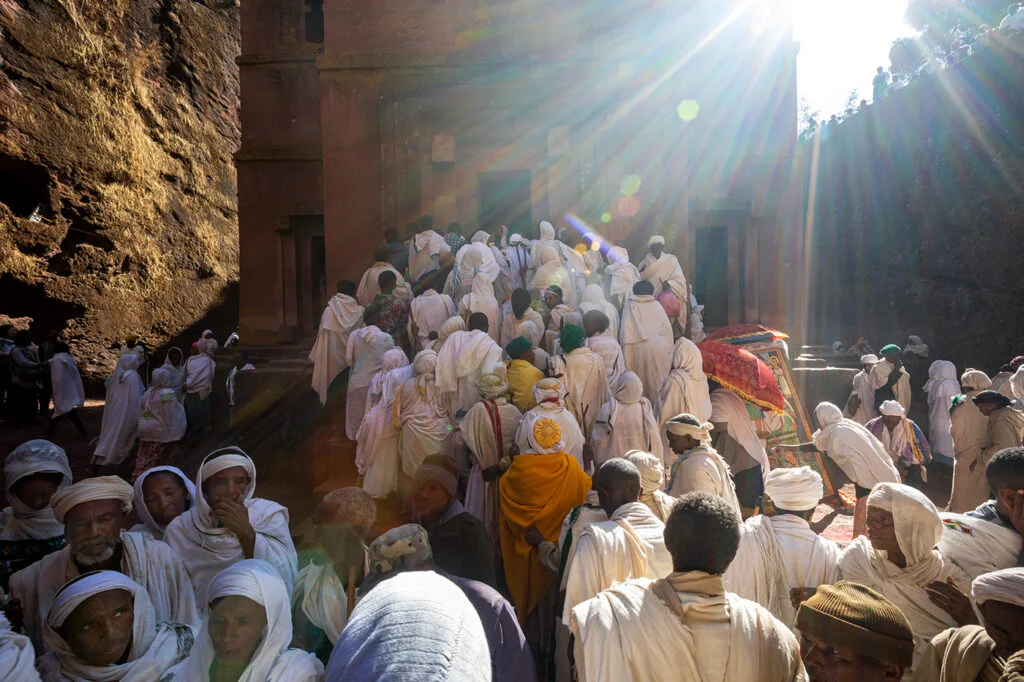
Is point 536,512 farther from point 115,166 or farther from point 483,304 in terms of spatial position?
point 115,166

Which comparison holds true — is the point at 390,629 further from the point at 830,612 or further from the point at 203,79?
the point at 203,79

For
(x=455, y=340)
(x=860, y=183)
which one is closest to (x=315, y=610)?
(x=455, y=340)

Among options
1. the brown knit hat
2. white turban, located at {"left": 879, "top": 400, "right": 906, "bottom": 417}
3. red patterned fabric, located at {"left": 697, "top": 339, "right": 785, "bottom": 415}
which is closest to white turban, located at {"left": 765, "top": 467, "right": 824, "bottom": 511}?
the brown knit hat

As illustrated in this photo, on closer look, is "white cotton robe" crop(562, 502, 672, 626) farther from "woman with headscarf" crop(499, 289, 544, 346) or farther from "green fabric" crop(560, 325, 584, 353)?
"woman with headscarf" crop(499, 289, 544, 346)

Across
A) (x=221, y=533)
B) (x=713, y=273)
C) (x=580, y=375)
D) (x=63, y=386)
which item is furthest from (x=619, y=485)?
(x=63, y=386)

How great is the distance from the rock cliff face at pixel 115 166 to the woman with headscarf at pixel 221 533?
21.4m

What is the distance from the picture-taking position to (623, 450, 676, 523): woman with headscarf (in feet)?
12.9

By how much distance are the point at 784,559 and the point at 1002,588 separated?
40.0 inches

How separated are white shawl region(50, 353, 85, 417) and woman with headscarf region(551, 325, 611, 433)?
13.4 metres

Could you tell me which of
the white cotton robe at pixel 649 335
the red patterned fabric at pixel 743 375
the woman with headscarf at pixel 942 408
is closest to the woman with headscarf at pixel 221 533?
the red patterned fabric at pixel 743 375

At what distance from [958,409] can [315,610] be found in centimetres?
696

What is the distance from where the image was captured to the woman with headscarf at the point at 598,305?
340 inches

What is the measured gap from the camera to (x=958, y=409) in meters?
7.06

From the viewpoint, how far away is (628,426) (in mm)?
5910
